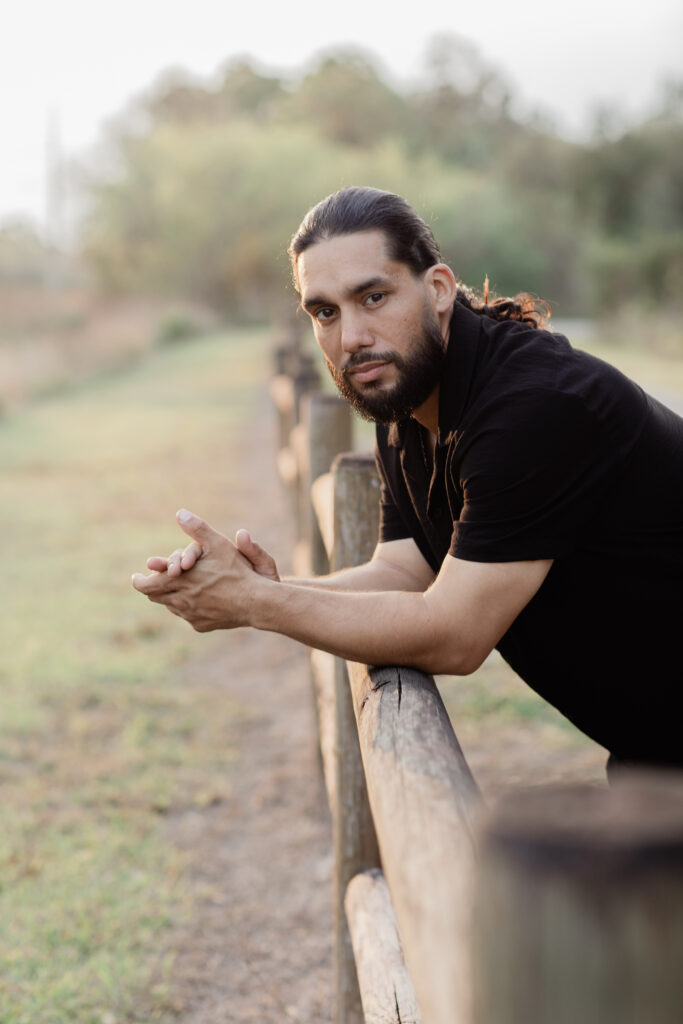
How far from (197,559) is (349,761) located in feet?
2.92

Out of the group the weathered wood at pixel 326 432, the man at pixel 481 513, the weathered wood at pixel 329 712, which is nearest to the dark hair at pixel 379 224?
the man at pixel 481 513

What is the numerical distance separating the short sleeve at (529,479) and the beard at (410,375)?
12.0 inches

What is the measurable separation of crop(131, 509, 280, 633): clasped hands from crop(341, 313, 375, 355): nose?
49 cm

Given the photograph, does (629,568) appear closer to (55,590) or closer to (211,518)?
(55,590)

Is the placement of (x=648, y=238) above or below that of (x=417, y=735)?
above

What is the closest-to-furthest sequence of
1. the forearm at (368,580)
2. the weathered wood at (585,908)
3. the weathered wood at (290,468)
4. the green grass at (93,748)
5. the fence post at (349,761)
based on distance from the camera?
the weathered wood at (585,908) → the forearm at (368,580) → the fence post at (349,761) → the green grass at (93,748) → the weathered wood at (290,468)

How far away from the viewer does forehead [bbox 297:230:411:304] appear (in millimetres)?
2098

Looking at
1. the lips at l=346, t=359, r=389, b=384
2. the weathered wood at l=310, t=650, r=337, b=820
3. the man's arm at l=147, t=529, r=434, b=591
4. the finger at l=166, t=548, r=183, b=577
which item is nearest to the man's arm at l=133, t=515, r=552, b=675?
the finger at l=166, t=548, r=183, b=577

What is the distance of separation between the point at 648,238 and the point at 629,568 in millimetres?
31298

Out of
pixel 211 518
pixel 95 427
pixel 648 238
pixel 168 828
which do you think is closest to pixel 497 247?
pixel 648 238

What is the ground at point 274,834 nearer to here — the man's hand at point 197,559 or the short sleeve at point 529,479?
the short sleeve at point 529,479

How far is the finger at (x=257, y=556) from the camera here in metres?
1.99

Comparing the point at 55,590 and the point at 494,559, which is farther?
the point at 55,590

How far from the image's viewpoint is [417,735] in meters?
1.26
